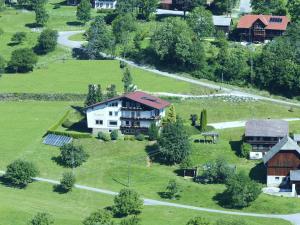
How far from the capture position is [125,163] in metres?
166

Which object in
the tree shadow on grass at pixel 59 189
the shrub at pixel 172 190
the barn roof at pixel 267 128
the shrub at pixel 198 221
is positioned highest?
the barn roof at pixel 267 128

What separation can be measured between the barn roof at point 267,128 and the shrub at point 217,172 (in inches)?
369

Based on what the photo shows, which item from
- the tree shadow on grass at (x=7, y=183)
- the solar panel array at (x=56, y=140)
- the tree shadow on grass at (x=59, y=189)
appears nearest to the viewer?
the tree shadow on grass at (x=59, y=189)

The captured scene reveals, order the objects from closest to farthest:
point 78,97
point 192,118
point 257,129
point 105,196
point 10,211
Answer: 1. point 10,211
2. point 105,196
3. point 257,129
4. point 192,118
5. point 78,97

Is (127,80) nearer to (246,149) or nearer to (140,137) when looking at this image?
(140,137)

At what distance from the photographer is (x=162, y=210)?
14888 cm

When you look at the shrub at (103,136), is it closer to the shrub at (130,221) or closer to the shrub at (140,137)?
the shrub at (140,137)

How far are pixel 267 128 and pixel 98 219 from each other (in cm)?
4369

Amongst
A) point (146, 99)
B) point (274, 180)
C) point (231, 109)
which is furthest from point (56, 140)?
point (274, 180)

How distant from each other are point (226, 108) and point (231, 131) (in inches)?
458

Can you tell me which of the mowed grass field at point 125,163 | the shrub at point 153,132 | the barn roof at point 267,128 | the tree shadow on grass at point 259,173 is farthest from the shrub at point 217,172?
the shrub at point 153,132

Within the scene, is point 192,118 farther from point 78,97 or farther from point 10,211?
point 10,211

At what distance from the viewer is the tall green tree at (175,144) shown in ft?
538

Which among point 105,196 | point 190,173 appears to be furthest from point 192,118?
point 105,196
